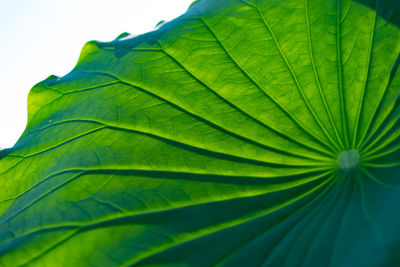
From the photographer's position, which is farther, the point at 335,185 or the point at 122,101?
the point at 122,101

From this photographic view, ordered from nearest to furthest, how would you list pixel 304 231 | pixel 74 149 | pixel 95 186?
pixel 304 231, pixel 95 186, pixel 74 149

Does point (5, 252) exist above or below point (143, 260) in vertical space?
below

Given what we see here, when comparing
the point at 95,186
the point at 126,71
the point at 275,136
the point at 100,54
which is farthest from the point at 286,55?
the point at 95,186

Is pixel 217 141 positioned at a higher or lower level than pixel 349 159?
lower

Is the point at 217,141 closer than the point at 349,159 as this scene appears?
No

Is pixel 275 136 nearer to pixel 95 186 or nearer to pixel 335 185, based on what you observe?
pixel 335 185

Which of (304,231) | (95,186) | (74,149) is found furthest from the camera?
(74,149)

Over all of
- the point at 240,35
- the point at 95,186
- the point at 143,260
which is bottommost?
the point at 143,260
